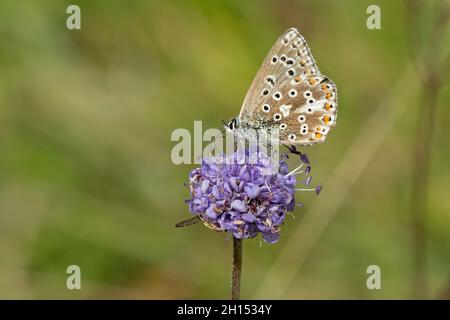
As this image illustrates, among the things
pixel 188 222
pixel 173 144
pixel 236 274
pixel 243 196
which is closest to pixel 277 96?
A: pixel 243 196

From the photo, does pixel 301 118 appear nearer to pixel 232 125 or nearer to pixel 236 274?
pixel 232 125

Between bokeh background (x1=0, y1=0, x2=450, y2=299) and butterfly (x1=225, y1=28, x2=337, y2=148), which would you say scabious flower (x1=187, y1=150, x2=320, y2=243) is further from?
bokeh background (x1=0, y1=0, x2=450, y2=299)

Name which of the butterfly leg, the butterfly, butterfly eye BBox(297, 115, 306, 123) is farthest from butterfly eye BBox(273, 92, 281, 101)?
the butterfly leg

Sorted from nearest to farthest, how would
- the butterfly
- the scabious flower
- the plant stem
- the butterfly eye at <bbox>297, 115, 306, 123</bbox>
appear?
1. the plant stem
2. the scabious flower
3. the butterfly
4. the butterfly eye at <bbox>297, 115, 306, 123</bbox>

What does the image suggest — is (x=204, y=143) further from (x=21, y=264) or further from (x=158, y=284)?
(x=21, y=264)

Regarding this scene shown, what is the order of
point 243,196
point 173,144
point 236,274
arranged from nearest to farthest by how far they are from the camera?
1. point 236,274
2. point 243,196
3. point 173,144

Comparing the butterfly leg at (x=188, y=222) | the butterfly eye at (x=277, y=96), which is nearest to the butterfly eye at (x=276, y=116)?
the butterfly eye at (x=277, y=96)
